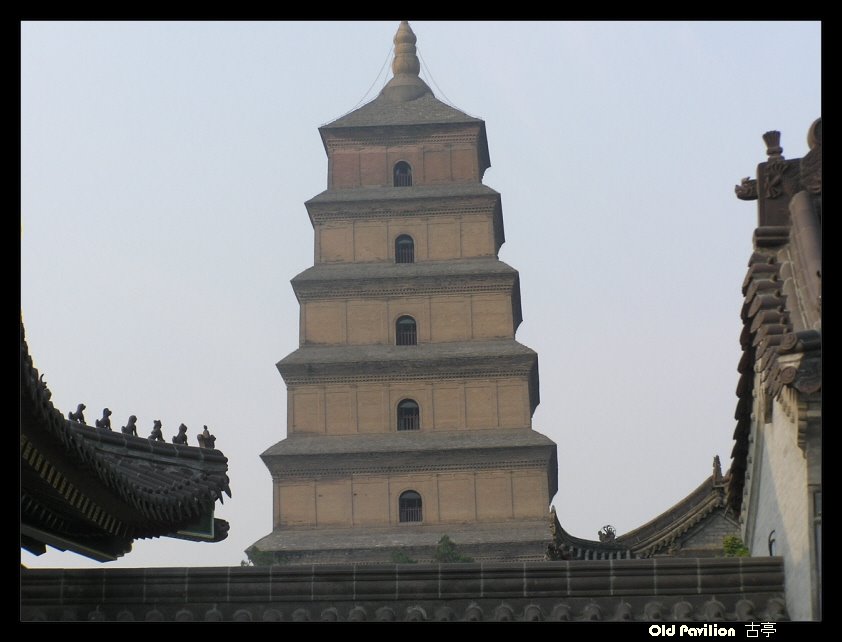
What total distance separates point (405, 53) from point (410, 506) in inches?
609

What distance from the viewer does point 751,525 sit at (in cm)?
1123

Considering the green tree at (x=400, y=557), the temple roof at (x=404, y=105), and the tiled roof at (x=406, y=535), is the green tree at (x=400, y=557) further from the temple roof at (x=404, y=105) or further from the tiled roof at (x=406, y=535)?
the temple roof at (x=404, y=105)

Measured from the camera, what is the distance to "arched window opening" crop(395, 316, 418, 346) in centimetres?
4091

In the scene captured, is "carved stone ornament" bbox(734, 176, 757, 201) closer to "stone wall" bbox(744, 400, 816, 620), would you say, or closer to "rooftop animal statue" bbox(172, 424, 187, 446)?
"stone wall" bbox(744, 400, 816, 620)

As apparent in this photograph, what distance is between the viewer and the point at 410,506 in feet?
127

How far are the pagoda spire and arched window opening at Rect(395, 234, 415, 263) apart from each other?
17.7 feet

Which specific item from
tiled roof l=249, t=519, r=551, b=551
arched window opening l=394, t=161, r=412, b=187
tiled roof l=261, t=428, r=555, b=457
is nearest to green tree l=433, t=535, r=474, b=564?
tiled roof l=249, t=519, r=551, b=551

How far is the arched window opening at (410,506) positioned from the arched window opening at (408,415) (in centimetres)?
197

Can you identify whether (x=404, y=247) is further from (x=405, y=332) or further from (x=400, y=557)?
(x=400, y=557)

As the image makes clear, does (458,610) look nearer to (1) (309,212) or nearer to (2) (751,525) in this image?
(2) (751,525)

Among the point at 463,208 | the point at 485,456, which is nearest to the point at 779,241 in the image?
the point at 485,456

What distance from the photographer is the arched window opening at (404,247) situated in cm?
4209

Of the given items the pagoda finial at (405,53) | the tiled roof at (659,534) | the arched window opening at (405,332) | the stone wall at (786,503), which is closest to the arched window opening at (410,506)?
the arched window opening at (405,332)

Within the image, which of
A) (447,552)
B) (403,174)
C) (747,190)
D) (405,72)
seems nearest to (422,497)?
(447,552)
